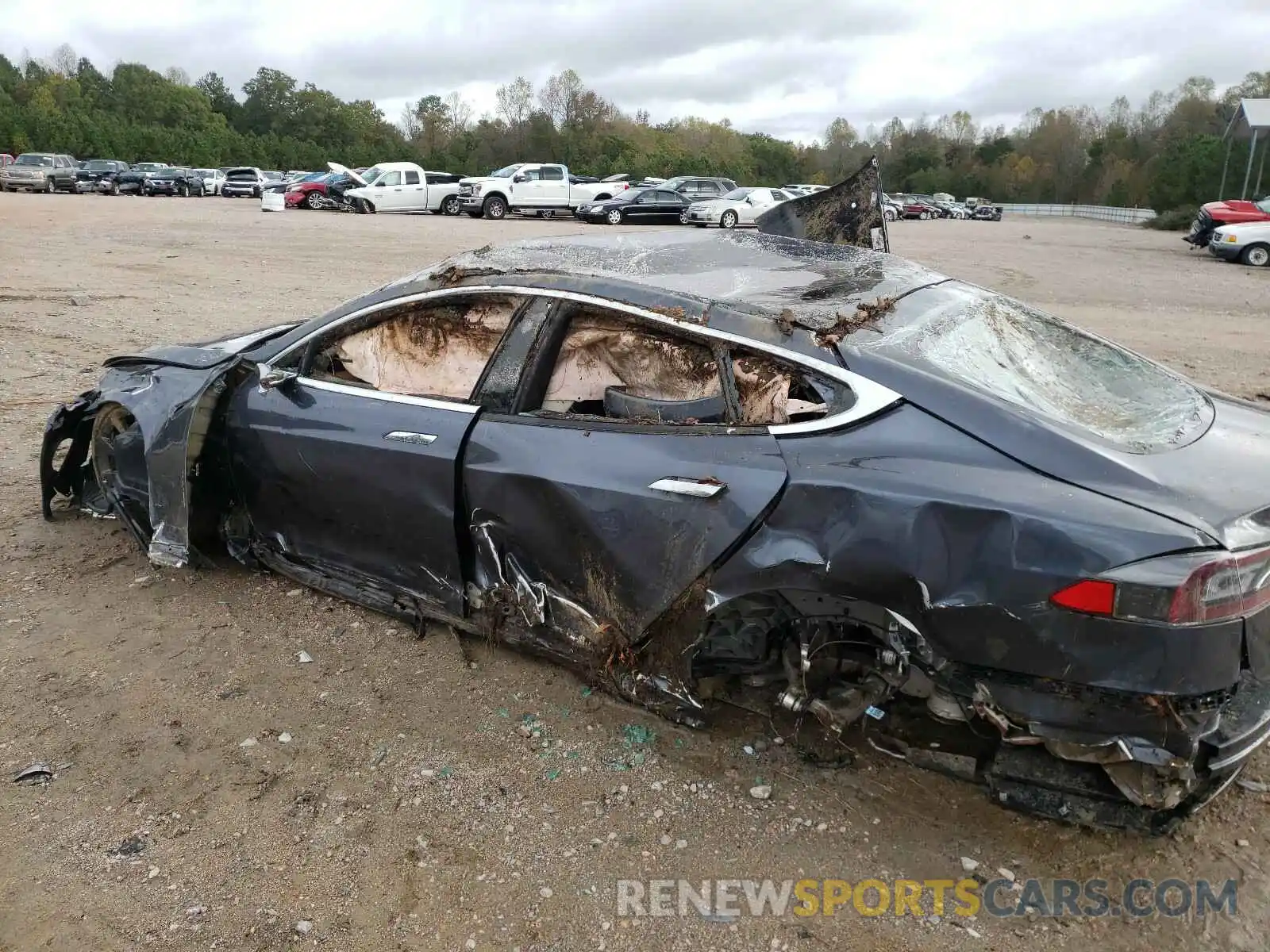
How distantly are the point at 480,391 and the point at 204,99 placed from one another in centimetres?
9561

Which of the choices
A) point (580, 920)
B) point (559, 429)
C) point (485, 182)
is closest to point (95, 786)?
point (580, 920)

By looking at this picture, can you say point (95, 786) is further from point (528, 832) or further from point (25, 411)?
point (25, 411)

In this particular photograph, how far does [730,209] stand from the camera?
1099 inches

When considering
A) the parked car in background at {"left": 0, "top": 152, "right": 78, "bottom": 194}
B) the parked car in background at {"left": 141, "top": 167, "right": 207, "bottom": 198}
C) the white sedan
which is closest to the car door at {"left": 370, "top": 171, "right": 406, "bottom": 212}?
the white sedan

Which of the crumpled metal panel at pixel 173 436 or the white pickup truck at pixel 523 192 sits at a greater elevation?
the white pickup truck at pixel 523 192

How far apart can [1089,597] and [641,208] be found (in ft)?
90.6

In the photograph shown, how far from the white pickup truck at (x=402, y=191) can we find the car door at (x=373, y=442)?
2799cm

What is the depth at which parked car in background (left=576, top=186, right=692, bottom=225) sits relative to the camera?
1107 inches

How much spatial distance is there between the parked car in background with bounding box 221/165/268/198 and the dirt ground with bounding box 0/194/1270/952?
4124 centimetres

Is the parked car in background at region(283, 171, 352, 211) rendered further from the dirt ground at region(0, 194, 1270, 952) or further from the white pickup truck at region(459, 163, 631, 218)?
→ the dirt ground at region(0, 194, 1270, 952)

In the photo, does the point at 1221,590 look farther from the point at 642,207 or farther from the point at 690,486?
the point at 642,207

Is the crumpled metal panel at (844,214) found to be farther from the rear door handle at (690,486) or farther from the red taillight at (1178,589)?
the red taillight at (1178,589)

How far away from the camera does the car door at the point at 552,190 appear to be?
29375 millimetres

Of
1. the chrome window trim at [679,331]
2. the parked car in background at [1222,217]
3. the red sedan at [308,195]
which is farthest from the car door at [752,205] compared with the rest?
the chrome window trim at [679,331]
